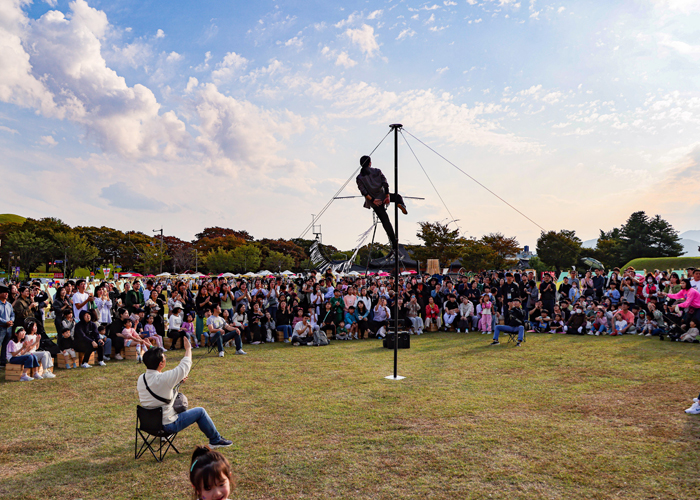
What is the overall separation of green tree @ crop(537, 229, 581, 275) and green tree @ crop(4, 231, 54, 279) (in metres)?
68.8

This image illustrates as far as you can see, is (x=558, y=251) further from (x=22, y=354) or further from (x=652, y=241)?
(x=22, y=354)

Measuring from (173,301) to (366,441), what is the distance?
31.6 ft

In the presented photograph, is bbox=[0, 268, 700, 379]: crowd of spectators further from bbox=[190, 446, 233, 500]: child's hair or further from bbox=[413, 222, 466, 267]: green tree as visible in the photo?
bbox=[413, 222, 466, 267]: green tree

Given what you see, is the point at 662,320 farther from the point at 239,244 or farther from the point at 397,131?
the point at 239,244

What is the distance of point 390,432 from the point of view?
5.15m

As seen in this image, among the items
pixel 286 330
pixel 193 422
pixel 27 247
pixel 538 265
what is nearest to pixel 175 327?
pixel 286 330

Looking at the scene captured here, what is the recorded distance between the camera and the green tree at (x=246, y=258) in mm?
70000

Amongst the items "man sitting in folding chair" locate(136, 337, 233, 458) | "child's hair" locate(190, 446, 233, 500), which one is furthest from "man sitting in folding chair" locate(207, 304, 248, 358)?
"child's hair" locate(190, 446, 233, 500)

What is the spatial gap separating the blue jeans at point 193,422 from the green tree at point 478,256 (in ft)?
154

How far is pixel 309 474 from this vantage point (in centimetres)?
412

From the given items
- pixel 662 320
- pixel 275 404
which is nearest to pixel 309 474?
pixel 275 404

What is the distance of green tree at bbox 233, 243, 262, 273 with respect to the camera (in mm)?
70000

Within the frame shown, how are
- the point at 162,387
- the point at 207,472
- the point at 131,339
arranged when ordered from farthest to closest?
the point at 131,339 → the point at 162,387 → the point at 207,472

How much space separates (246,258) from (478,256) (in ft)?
124
